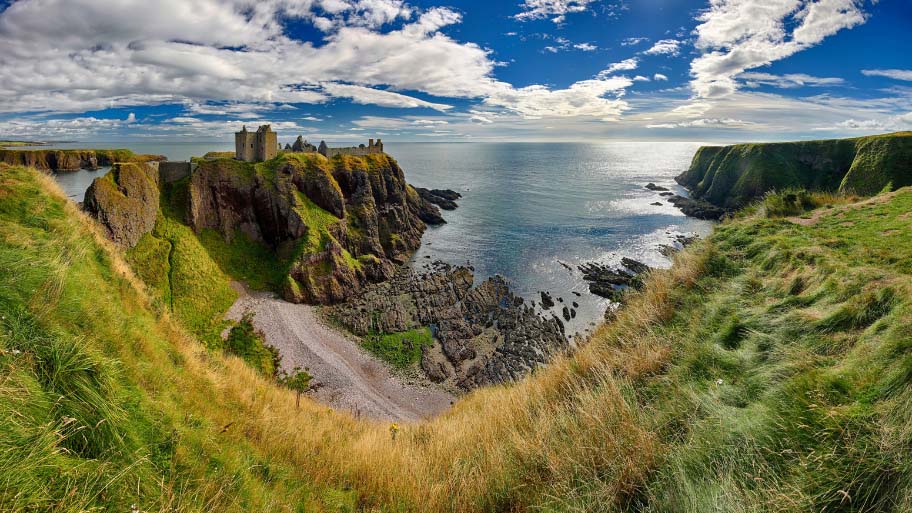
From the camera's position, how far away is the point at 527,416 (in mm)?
7523

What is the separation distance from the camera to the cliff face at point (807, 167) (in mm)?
63438

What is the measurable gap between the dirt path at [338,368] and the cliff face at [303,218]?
482 centimetres

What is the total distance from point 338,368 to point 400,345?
637cm

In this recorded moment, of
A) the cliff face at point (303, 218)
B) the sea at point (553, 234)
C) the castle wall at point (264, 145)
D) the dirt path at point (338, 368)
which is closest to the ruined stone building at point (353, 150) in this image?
the cliff face at point (303, 218)

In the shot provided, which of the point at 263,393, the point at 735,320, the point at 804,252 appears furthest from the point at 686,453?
the point at 263,393

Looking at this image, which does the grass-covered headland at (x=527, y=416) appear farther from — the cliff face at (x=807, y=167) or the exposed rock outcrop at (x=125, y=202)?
the cliff face at (x=807, y=167)

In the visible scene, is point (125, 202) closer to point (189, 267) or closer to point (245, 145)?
point (189, 267)

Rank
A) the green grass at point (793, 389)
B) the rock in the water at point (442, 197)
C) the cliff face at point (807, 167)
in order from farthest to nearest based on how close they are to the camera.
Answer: the rock in the water at point (442, 197)
the cliff face at point (807, 167)
the green grass at point (793, 389)

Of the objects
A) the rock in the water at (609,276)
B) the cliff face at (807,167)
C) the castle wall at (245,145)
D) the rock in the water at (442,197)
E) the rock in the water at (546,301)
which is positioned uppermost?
the cliff face at (807,167)

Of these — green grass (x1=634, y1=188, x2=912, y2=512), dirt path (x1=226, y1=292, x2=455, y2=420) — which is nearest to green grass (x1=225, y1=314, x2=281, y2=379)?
dirt path (x1=226, y1=292, x2=455, y2=420)

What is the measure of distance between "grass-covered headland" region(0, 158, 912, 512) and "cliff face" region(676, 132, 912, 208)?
3161 inches

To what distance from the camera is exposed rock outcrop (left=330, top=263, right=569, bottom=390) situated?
31.7 m

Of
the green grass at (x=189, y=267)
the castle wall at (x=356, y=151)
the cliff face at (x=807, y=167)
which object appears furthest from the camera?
the castle wall at (x=356, y=151)

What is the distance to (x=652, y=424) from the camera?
19.5ft
